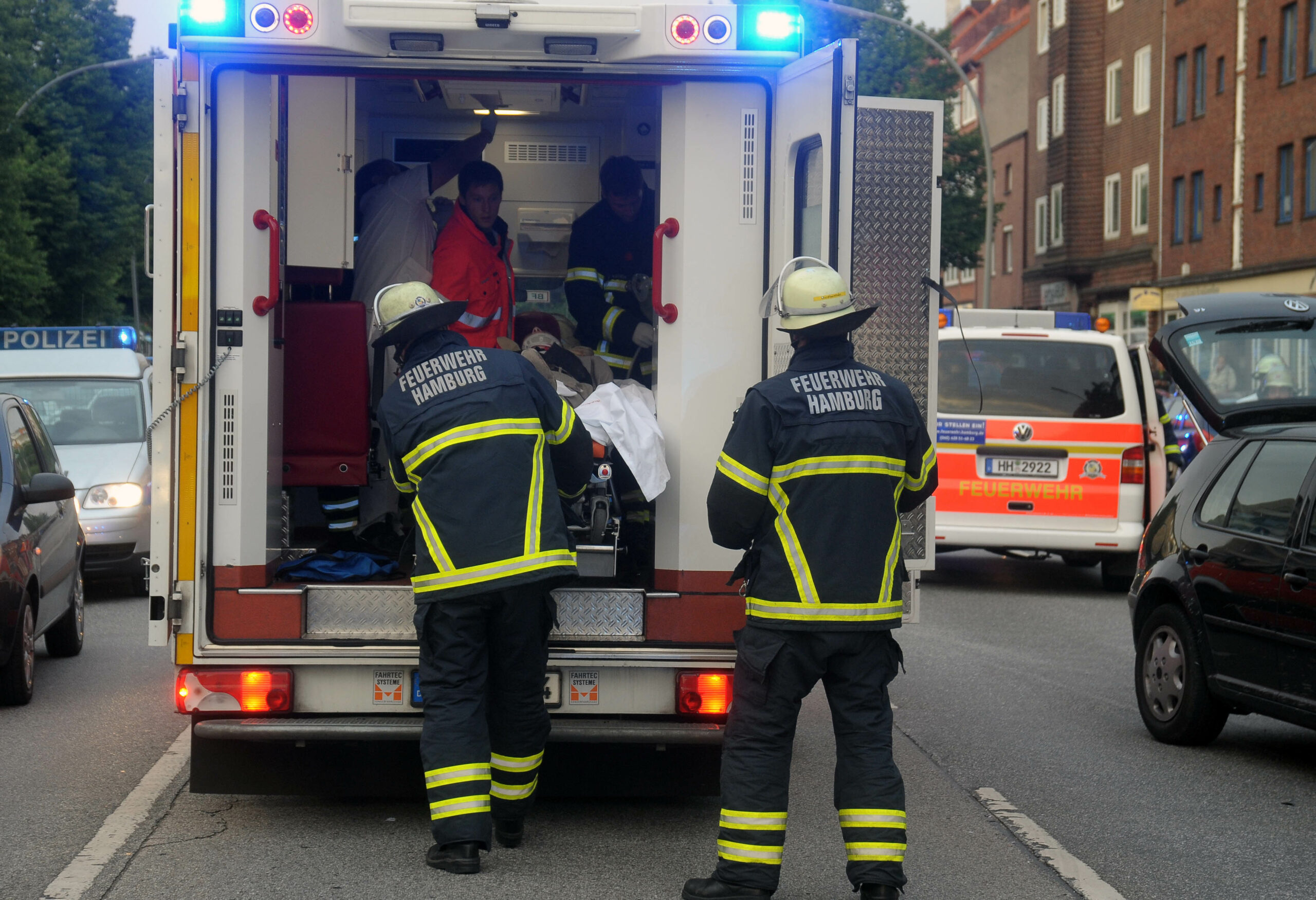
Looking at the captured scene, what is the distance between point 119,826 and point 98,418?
7.82 m

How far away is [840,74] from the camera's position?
4906 mm

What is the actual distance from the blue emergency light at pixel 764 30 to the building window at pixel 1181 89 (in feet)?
118

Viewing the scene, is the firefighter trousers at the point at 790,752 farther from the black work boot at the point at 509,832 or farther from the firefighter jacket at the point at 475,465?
the black work boot at the point at 509,832

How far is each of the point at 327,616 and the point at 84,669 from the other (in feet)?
15.1

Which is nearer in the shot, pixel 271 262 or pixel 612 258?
pixel 271 262

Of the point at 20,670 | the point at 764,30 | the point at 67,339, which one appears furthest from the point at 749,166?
the point at 67,339

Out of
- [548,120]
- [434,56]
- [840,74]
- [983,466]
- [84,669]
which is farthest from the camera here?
[983,466]

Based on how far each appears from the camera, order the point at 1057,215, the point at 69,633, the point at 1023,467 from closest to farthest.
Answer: the point at 69,633 < the point at 1023,467 < the point at 1057,215

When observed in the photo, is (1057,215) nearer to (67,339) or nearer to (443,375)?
(67,339)

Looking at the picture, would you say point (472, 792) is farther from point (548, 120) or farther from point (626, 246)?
point (548, 120)

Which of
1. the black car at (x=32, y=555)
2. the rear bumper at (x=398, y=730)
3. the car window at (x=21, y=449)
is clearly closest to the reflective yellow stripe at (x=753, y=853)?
the rear bumper at (x=398, y=730)

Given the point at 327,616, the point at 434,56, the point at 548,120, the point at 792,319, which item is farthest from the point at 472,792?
the point at 548,120

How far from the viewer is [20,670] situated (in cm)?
815

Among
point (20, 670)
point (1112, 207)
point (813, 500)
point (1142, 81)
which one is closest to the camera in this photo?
point (813, 500)
